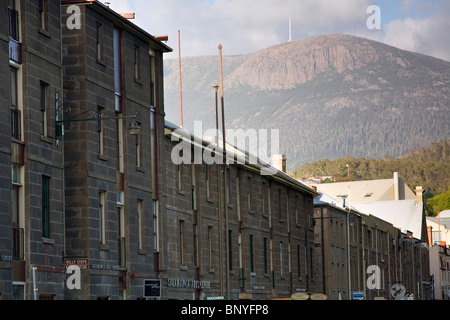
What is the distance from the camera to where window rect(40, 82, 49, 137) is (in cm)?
3203

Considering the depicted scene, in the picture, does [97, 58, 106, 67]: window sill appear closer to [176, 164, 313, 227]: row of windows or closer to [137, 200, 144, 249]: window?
[137, 200, 144, 249]: window

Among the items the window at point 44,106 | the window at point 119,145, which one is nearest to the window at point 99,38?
the window at point 119,145

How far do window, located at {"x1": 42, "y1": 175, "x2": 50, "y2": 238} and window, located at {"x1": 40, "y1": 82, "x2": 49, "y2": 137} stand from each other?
1.61m

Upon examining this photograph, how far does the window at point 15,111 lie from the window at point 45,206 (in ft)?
7.05

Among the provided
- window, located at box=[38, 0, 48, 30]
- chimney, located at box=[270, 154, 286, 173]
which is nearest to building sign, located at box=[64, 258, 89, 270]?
window, located at box=[38, 0, 48, 30]

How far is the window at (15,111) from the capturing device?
99.1 feet

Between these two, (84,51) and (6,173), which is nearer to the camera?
(6,173)

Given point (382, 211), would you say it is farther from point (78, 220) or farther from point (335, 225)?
point (78, 220)

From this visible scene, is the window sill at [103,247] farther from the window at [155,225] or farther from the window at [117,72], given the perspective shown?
the window at [117,72]
